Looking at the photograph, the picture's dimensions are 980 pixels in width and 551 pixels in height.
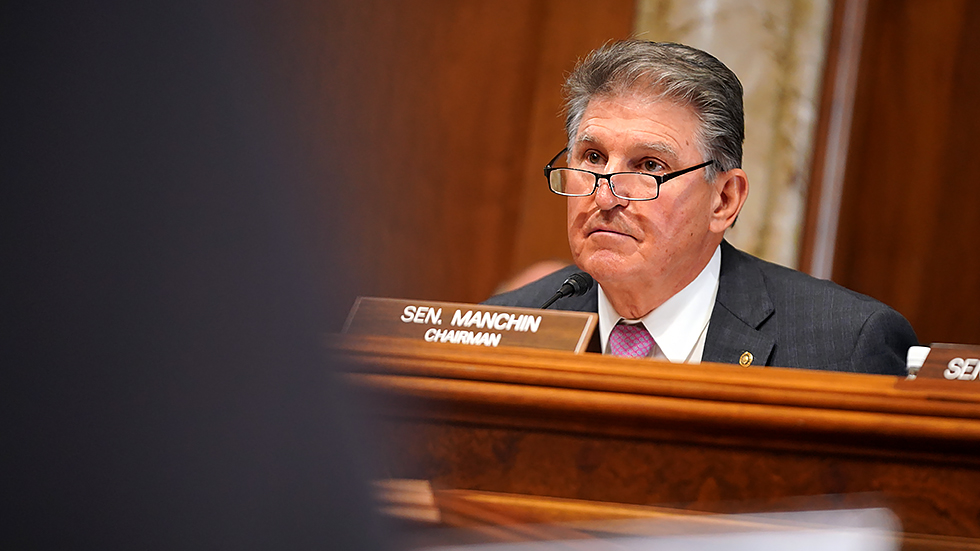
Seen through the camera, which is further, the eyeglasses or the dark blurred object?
the eyeglasses

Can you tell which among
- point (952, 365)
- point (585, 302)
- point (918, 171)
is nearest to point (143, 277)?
point (952, 365)

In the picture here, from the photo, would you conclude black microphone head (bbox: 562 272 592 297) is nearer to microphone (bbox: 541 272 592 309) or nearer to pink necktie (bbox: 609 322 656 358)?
microphone (bbox: 541 272 592 309)

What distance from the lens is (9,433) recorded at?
270mm

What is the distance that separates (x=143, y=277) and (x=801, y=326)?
160 cm

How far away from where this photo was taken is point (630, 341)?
1829 millimetres

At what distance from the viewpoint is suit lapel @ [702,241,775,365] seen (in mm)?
1692

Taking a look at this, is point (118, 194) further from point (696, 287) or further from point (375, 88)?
point (375, 88)

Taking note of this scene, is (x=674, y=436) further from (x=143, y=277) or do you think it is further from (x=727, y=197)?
(x=727, y=197)

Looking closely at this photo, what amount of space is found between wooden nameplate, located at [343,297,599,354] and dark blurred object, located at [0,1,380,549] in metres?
0.88

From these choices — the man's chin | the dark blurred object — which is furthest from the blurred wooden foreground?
the man's chin

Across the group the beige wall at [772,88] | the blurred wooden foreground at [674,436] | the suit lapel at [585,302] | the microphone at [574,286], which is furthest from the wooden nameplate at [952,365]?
the beige wall at [772,88]

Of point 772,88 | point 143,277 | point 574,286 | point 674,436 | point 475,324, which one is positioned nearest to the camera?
point 143,277

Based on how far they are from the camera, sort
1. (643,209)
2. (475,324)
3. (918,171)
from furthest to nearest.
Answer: (918,171)
(643,209)
(475,324)

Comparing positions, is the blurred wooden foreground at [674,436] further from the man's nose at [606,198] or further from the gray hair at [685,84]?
the gray hair at [685,84]
